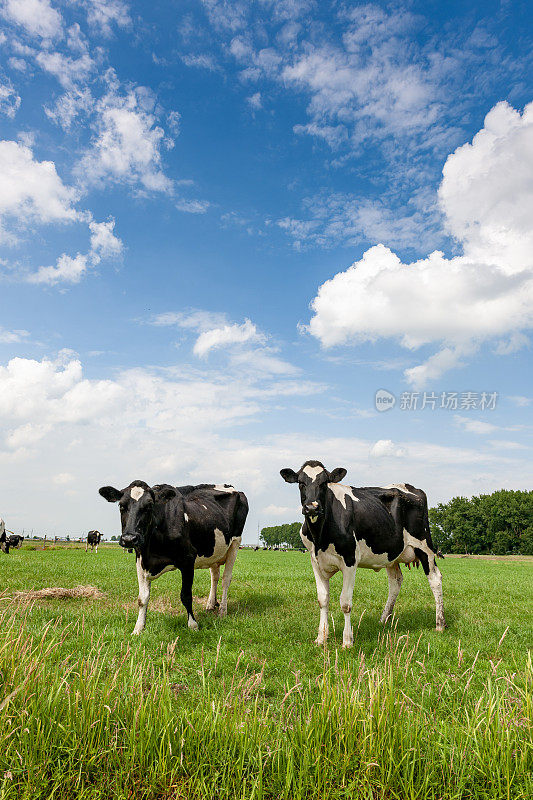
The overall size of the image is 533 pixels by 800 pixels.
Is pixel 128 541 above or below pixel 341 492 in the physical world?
below

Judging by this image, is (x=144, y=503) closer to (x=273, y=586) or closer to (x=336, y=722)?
(x=336, y=722)


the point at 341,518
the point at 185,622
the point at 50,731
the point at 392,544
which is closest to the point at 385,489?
the point at 392,544

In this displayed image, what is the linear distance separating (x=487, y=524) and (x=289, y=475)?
103 meters

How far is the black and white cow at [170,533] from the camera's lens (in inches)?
362

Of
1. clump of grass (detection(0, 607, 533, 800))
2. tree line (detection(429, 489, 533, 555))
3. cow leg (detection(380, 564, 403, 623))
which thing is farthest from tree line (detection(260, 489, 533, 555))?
clump of grass (detection(0, 607, 533, 800))

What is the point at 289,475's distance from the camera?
9711 mm

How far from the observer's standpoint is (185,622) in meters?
10.1

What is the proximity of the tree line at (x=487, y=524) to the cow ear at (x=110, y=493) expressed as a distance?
97057mm

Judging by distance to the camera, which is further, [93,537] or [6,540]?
[93,537]

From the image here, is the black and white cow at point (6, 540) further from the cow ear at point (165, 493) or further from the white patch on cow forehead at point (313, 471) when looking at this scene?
the white patch on cow forehead at point (313, 471)

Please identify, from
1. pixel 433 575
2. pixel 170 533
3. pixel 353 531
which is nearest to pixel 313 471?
pixel 353 531

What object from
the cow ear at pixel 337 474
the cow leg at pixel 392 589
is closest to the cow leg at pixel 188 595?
the cow ear at pixel 337 474

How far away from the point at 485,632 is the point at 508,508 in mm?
98202

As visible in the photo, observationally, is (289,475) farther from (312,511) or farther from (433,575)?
(433,575)
